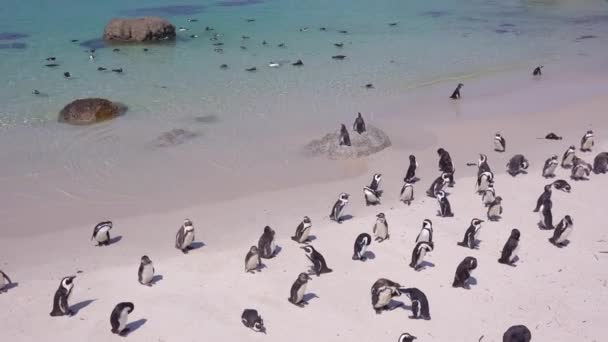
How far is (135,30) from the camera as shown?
31.2 m

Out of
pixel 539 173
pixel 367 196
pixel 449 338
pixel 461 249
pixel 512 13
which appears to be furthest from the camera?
pixel 512 13

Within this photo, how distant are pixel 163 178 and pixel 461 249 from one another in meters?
7.26

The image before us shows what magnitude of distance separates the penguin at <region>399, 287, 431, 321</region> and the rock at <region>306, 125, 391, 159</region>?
272 inches

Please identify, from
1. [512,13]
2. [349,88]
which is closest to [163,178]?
[349,88]

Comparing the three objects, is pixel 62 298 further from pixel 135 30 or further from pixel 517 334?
pixel 135 30

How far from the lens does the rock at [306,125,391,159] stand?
16.2 m

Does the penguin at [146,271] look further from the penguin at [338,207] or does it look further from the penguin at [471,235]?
the penguin at [471,235]

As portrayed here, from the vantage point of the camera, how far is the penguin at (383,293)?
9.73 m

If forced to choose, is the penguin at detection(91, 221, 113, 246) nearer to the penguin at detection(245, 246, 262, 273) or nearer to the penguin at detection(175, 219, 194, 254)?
the penguin at detection(175, 219, 194, 254)

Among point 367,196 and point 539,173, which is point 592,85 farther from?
point 367,196

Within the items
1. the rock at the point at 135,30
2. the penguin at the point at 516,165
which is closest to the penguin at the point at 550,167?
the penguin at the point at 516,165

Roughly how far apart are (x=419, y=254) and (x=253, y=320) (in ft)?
10.4

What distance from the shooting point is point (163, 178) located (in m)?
15.3

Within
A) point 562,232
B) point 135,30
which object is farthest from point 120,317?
point 135,30
